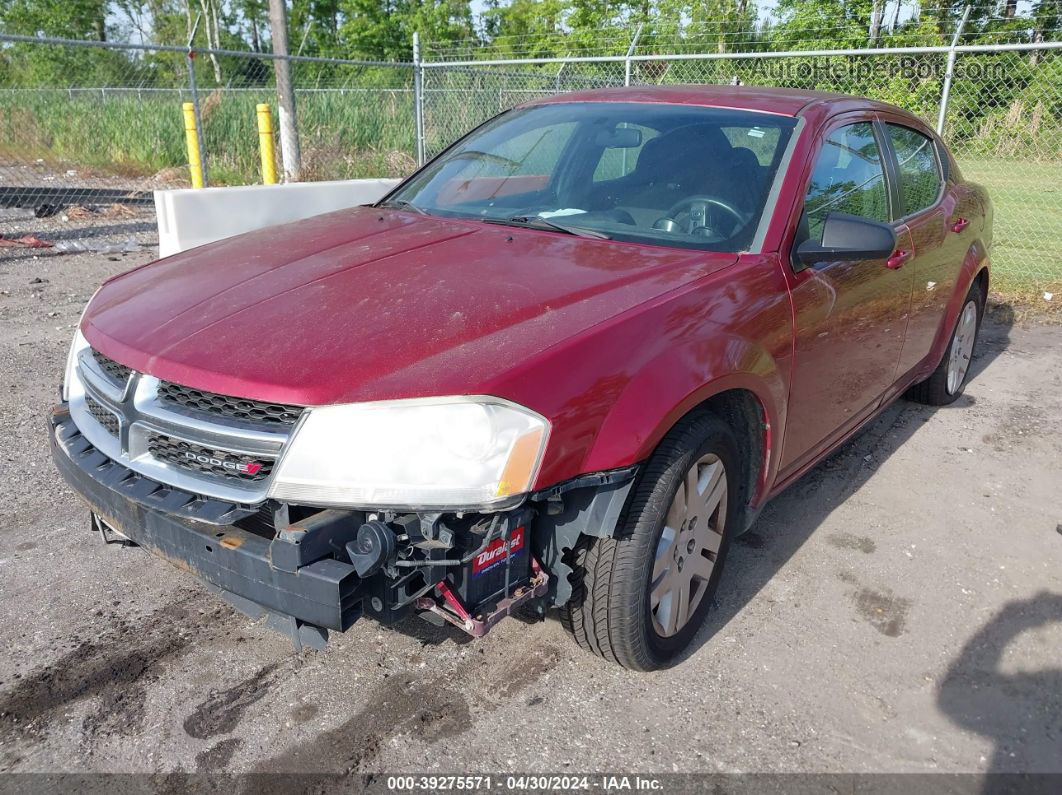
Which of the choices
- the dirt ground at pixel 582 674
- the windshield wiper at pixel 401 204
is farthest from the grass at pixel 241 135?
the dirt ground at pixel 582 674

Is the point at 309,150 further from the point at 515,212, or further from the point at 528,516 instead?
the point at 528,516

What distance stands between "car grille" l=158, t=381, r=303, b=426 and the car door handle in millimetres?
2641

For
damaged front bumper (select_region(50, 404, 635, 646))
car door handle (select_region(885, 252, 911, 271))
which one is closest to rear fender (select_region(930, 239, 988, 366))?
car door handle (select_region(885, 252, 911, 271))

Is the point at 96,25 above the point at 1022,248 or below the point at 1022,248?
above

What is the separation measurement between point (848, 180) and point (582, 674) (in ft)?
7.39

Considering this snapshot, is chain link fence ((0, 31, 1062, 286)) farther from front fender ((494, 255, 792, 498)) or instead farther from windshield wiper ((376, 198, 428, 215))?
front fender ((494, 255, 792, 498))

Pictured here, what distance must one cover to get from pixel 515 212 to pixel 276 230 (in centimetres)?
98

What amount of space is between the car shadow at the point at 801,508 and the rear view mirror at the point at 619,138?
1644 millimetres

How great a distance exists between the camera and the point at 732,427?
2891 millimetres

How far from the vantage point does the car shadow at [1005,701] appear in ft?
8.22

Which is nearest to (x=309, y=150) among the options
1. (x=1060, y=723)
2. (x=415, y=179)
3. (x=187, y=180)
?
(x=187, y=180)

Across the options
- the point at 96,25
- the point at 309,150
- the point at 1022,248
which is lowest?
the point at 1022,248

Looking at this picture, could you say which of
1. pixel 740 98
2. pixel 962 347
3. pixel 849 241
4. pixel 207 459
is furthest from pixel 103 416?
pixel 962 347

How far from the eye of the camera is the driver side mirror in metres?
2.95
